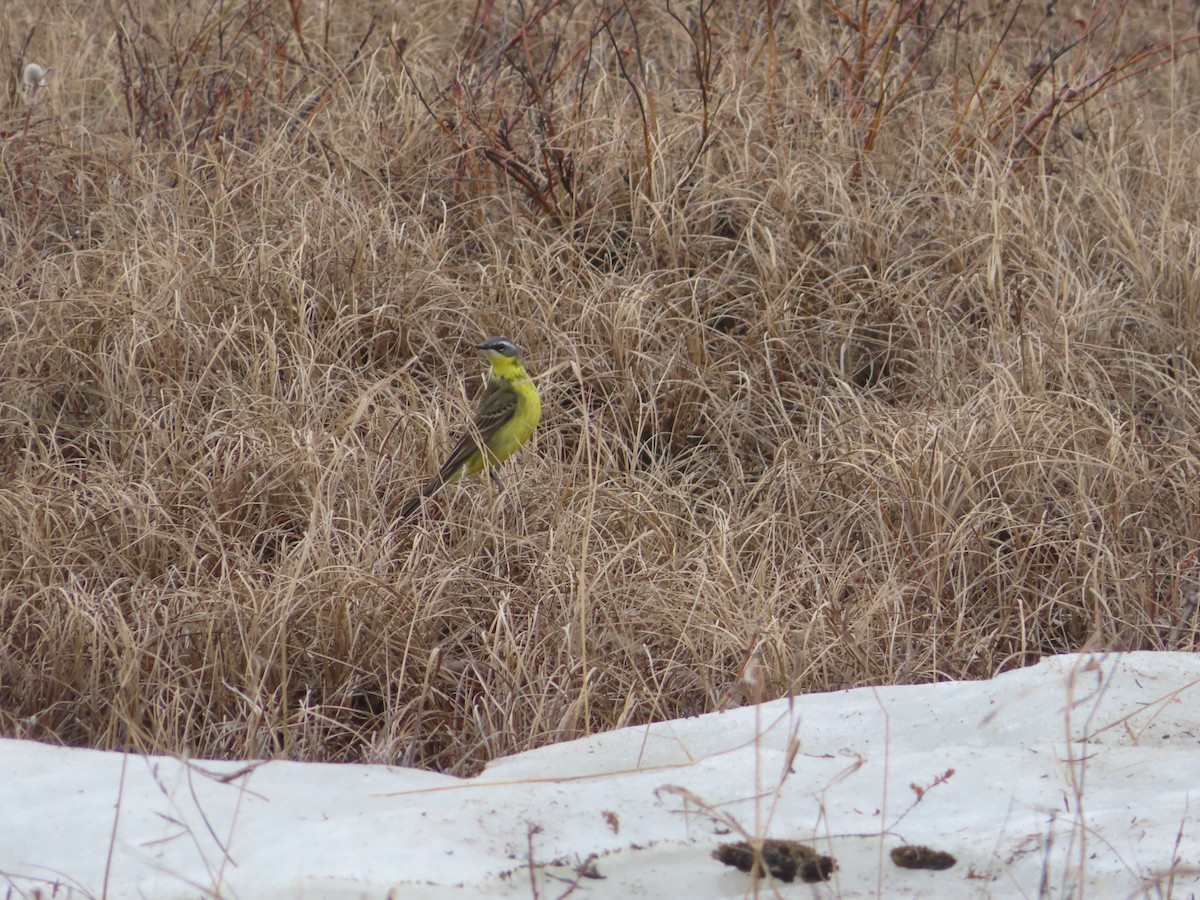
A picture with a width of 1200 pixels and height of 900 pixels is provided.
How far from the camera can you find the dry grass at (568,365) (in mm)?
3223

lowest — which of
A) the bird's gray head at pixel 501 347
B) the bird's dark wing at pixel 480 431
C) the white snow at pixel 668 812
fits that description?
the white snow at pixel 668 812

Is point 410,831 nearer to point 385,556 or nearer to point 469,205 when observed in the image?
point 385,556

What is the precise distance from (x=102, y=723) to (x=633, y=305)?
215 cm

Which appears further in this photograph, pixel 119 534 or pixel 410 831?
pixel 119 534

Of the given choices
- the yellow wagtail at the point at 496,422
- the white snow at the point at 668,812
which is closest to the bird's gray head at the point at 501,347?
the yellow wagtail at the point at 496,422

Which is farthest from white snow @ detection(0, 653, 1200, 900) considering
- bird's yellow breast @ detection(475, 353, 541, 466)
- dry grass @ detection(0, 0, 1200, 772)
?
bird's yellow breast @ detection(475, 353, 541, 466)

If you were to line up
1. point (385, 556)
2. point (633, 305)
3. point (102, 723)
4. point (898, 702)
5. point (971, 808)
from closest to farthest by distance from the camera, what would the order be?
1. point (971, 808)
2. point (898, 702)
3. point (102, 723)
4. point (385, 556)
5. point (633, 305)

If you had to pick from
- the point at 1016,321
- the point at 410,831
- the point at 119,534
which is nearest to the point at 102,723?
the point at 119,534

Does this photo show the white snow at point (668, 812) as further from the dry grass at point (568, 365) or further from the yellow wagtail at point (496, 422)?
the yellow wagtail at point (496, 422)

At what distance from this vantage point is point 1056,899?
79.9 inches

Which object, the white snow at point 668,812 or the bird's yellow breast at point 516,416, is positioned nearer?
the white snow at point 668,812

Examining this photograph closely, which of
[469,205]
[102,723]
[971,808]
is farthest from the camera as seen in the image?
[469,205]

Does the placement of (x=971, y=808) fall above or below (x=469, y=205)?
below

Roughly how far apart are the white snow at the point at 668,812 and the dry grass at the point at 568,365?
39cm
